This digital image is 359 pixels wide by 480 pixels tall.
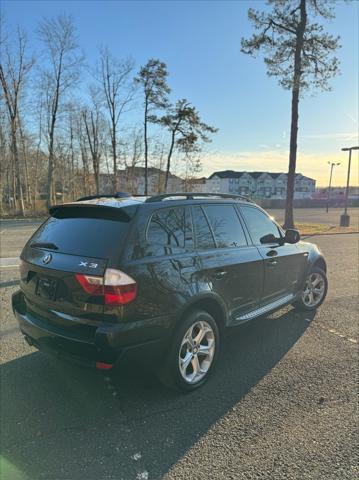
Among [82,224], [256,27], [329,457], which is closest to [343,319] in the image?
[329,457]

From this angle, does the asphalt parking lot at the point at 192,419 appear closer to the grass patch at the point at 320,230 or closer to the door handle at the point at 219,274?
the door handle at the point at 219,274

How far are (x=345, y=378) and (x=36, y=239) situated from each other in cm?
327

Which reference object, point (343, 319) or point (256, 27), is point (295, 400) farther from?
point (256, 27)

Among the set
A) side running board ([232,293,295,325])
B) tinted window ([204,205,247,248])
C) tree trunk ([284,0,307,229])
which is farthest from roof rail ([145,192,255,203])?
tree trunk ([284,0,307,229])

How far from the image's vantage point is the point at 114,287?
268 centimetres

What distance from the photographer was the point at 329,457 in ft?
8.24

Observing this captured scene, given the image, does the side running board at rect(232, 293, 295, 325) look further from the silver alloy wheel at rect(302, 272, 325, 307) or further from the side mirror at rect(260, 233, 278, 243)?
the side mirror at rect(260, 233, 278, 243)

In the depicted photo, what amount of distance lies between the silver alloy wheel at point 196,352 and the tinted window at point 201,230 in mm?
726

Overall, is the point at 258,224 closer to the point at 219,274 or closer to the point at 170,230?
the point at 219,274

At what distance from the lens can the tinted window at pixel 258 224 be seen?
167 inches

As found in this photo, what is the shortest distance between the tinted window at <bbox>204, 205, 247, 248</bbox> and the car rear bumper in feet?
3.91

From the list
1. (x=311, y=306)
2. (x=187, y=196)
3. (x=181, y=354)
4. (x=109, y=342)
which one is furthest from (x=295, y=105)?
(x=109, y=342)

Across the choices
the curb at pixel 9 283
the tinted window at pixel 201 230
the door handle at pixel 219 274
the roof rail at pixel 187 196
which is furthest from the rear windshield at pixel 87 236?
the curb at pixel 9 283

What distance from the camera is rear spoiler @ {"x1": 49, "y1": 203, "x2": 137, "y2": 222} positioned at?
2.98 meters
